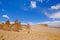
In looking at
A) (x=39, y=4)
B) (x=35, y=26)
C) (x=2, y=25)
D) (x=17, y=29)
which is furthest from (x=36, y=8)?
(x=2, y=25)

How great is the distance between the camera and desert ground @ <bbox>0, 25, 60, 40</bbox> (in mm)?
3553

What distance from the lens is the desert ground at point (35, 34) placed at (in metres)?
3.55

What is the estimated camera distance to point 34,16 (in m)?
3.64

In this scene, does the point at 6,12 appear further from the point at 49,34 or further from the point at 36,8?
the point at 49,34

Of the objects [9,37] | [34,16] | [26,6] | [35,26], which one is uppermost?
[26,6]

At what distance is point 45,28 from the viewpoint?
3.60m

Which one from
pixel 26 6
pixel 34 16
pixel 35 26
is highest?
pixel 26 6

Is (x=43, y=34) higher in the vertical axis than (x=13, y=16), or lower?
lower

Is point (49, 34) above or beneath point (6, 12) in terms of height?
beneath

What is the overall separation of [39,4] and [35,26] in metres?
0.53

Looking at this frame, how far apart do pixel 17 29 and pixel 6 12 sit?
47 centimetres

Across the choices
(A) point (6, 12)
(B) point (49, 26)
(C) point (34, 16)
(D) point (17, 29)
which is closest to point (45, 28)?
(B) point (49, 26)

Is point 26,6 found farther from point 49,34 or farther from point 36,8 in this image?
point 49,34

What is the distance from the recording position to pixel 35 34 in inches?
141
